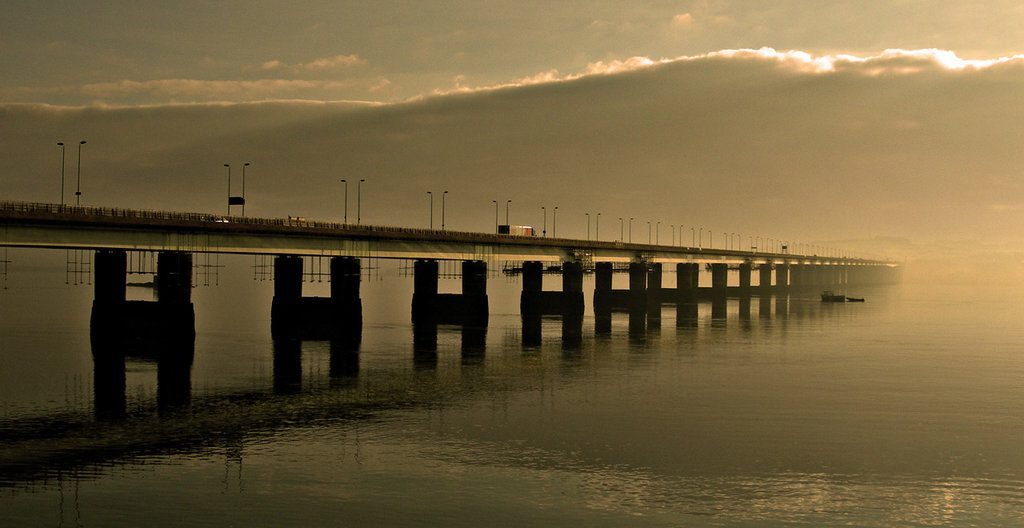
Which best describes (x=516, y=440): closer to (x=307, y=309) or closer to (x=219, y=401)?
(x=219, y=401)

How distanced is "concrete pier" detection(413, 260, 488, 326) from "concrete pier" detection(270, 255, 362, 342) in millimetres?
22865

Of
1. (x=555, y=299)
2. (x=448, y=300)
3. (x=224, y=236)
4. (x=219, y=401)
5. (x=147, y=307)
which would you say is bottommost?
(x=219, y=401)

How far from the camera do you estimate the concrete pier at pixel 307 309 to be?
360 feet

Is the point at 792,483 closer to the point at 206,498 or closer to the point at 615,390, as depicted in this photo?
the point at 206,498

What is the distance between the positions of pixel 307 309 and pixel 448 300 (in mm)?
27807

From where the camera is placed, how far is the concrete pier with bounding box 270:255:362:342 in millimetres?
109750

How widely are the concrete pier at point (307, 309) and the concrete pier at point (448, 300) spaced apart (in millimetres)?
22865

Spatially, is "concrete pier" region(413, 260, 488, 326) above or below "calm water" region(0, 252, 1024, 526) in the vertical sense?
above

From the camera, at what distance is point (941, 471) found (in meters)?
43.1

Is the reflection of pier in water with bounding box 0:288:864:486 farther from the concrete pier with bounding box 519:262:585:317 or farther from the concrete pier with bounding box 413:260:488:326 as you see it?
the concrete pier with bounding box 519:262:585:317

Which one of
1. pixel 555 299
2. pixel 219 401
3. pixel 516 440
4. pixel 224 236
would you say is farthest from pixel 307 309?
pixel 516 440

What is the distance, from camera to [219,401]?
206ft

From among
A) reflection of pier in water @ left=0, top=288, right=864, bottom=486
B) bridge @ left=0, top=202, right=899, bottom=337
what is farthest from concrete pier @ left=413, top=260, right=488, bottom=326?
reflection of pier in water @ left=0, top=288, right=864, bottom=486

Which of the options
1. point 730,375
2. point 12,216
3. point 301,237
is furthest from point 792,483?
point 301,237
